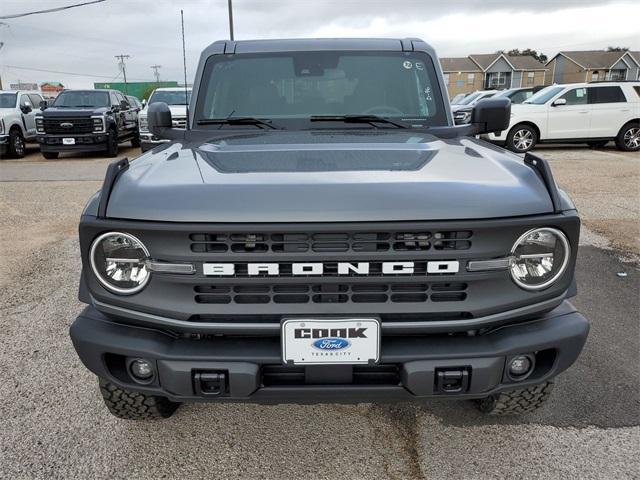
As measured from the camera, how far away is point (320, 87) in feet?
10.7

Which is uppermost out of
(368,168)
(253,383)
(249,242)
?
(368,168)

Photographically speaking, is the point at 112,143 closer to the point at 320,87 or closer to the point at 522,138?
the point at 522,138

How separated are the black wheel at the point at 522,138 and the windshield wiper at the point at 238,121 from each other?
470 inches

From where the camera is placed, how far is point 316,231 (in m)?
1.80

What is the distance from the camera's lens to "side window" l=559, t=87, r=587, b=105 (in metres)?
13.7

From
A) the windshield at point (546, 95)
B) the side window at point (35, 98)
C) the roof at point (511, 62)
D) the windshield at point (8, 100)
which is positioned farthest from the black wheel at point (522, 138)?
the roof at point (511, 62)

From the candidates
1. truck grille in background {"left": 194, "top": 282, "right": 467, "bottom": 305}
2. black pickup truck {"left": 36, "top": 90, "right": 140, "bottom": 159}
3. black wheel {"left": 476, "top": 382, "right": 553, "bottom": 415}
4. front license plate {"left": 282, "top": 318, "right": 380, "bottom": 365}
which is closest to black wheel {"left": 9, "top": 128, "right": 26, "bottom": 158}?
black pickup truck {"left": 36, "top": 90, "right": 140, "bottom": 159}

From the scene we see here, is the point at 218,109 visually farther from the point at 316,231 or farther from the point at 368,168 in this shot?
the point at 316,231

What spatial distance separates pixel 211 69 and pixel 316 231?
79.8 inches

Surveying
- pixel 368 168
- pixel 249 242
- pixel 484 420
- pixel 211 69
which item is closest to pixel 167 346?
pixel 249 242

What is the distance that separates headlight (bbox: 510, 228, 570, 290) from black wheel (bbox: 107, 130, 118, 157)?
13.9 meters

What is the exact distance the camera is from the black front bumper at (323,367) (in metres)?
1.89

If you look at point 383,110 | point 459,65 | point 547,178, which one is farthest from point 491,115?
point 459,65

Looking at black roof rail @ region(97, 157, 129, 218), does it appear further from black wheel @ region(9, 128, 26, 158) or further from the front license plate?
black wheel @ region(9, 128, 26, 158)
